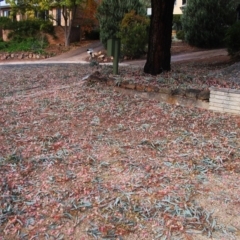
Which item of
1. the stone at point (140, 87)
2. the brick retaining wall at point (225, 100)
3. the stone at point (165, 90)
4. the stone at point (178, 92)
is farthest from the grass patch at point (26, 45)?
the brick retaining wall at point (225, 100)

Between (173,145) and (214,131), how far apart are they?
78cm

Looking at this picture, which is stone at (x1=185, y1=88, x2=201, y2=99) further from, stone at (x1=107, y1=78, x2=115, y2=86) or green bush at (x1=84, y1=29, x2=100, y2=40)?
green bush at (x1=84, y1=29, x2=100, y2=40)

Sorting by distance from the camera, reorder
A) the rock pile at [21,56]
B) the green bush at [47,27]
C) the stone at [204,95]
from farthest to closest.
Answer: the green bush at [47,27]
the rock pile at [21,56]
the stone at [204,95]

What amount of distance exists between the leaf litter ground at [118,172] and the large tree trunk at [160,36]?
7.12 feet

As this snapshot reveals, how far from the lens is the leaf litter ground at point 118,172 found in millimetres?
2488

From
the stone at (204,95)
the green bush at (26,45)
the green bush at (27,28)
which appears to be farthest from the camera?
the green bush at (27,28)

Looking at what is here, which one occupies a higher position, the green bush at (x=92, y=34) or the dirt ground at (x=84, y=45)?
the green bush at (x=92, y=34)

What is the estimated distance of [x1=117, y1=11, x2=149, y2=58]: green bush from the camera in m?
15.4

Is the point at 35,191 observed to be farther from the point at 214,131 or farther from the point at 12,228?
the point at 214,131

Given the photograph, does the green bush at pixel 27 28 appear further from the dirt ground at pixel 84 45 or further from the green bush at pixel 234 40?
the green bush at pixel 234 40

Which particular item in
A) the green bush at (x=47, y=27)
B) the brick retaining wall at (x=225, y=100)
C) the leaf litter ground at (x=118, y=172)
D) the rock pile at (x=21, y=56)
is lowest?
the rock pile at (x=21, y=56)

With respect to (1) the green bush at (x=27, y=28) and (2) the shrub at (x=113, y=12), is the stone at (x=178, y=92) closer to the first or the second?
(2) the shrub at (x=113, y=12)

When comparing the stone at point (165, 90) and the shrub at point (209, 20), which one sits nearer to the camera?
the stone at point (165, 90)

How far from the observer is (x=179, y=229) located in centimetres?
244
